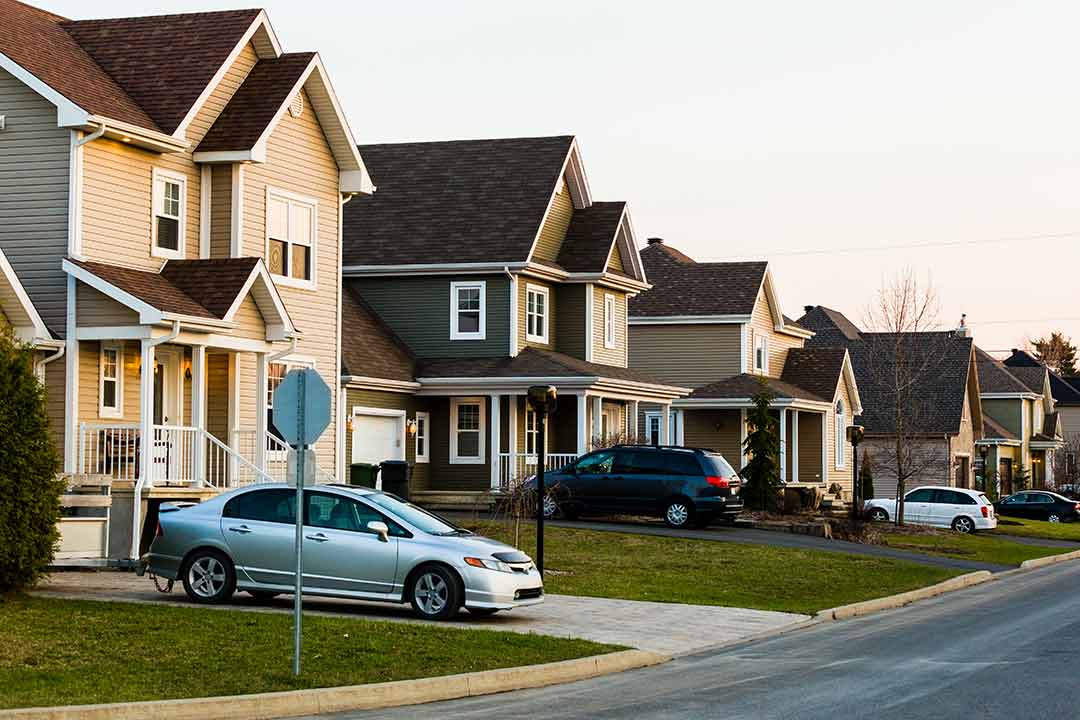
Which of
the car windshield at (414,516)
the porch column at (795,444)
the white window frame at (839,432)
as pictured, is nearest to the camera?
the car windshield at (414,516)

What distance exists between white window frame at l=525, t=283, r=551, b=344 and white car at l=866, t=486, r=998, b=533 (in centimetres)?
1072

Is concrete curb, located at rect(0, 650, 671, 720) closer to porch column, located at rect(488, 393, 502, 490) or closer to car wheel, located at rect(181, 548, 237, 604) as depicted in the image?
car wheel, located at rect(181, 548, 237, 604)

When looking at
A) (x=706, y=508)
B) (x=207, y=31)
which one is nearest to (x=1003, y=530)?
(x=706, y=508)

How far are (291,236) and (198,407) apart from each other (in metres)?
5.53

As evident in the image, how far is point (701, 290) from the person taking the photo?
186ft

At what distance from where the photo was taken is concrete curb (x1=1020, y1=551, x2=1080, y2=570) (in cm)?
3491

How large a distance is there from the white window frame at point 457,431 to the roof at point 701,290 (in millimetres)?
14159

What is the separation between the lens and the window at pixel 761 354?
186 ft

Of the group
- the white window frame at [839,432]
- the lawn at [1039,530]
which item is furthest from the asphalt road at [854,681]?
the white window frame at [839,432]

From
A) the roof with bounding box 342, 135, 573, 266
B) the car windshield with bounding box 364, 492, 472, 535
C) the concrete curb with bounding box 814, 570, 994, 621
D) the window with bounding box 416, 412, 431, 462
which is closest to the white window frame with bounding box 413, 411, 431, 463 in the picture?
the window with bounding box 416, 412, 431, 462

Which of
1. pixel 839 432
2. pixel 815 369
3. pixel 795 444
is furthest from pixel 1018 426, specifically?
pixel 795 444

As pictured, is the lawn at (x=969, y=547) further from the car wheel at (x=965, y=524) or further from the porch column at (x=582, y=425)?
the porch column at (x=582, y=425)

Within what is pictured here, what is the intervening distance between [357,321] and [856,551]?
49.6ft

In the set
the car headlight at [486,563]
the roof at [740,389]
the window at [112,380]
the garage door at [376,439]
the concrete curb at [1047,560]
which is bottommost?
the concrete curb at [1047,560]
